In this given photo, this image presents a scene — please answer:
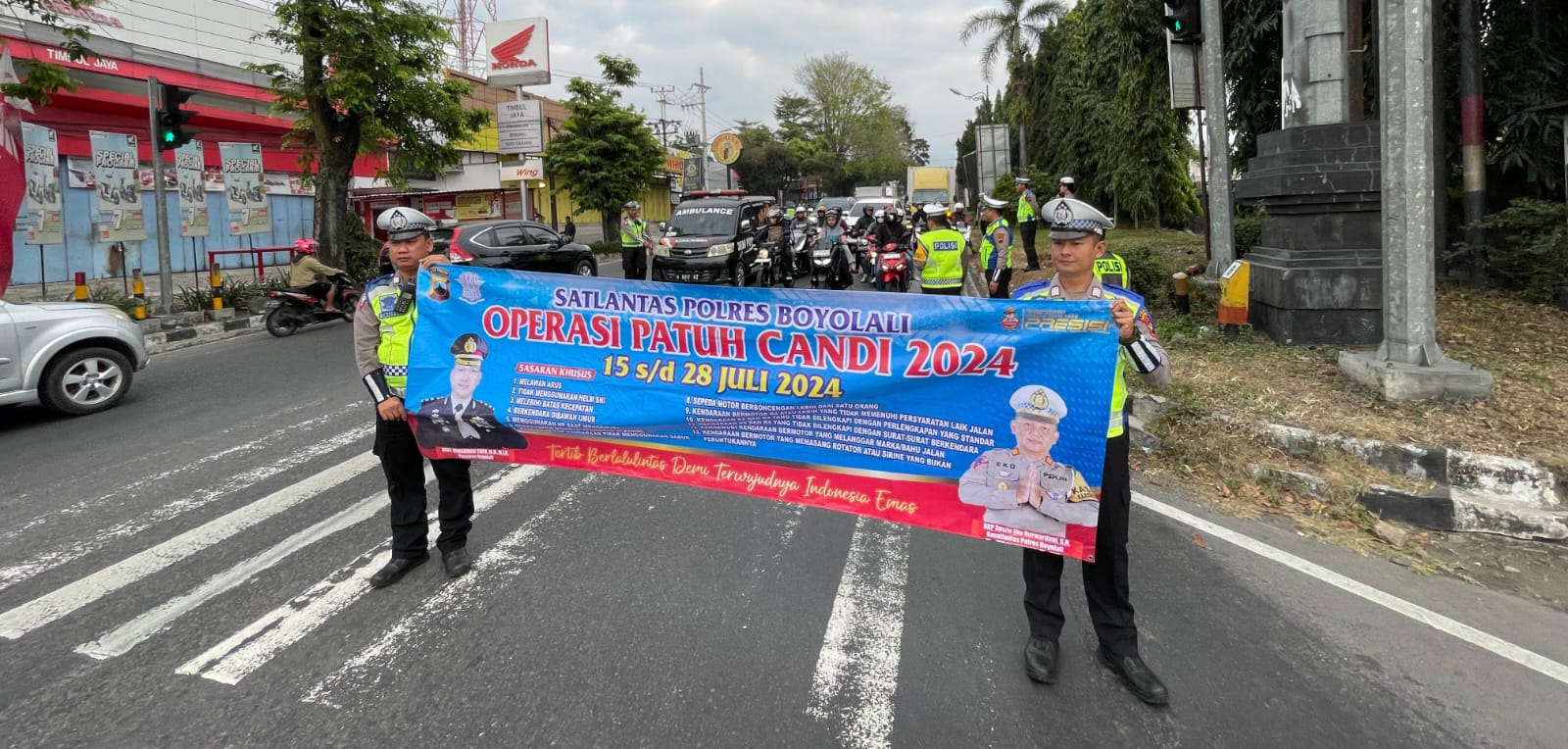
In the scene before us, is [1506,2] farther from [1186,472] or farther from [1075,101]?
[1075,101]

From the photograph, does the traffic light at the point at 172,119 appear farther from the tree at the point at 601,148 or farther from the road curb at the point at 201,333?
the tree at the point at 601,148

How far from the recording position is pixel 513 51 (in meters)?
33.6

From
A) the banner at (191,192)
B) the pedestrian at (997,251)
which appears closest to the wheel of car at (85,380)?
the banner at (191,192)

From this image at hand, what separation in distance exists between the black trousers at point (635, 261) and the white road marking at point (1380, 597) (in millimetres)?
14328

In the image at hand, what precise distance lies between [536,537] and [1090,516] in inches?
114

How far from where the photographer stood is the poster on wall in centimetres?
3825

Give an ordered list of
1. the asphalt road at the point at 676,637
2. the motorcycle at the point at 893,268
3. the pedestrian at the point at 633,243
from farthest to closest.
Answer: the pedestrian at the point at 633,243
the motorcycle at the point at 893,268
the asphalt road at the point at 676,637

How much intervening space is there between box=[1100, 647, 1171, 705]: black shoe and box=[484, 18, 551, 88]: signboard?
3341 centimetres

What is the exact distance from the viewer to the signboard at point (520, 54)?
33.1 meters

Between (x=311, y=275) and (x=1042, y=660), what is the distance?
12.8m

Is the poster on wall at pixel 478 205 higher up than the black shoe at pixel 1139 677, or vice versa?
the poster on wall at pixel 478 205

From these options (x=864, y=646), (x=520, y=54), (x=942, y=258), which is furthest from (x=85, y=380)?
(x=520, y=54)

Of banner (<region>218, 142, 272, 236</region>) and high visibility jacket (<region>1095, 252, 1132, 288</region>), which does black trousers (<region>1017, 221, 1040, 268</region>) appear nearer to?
high visibility jacket (<region>1095, 252, 1132, 288</region>)

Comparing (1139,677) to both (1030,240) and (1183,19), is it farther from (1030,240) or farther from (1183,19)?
(1030,240)
